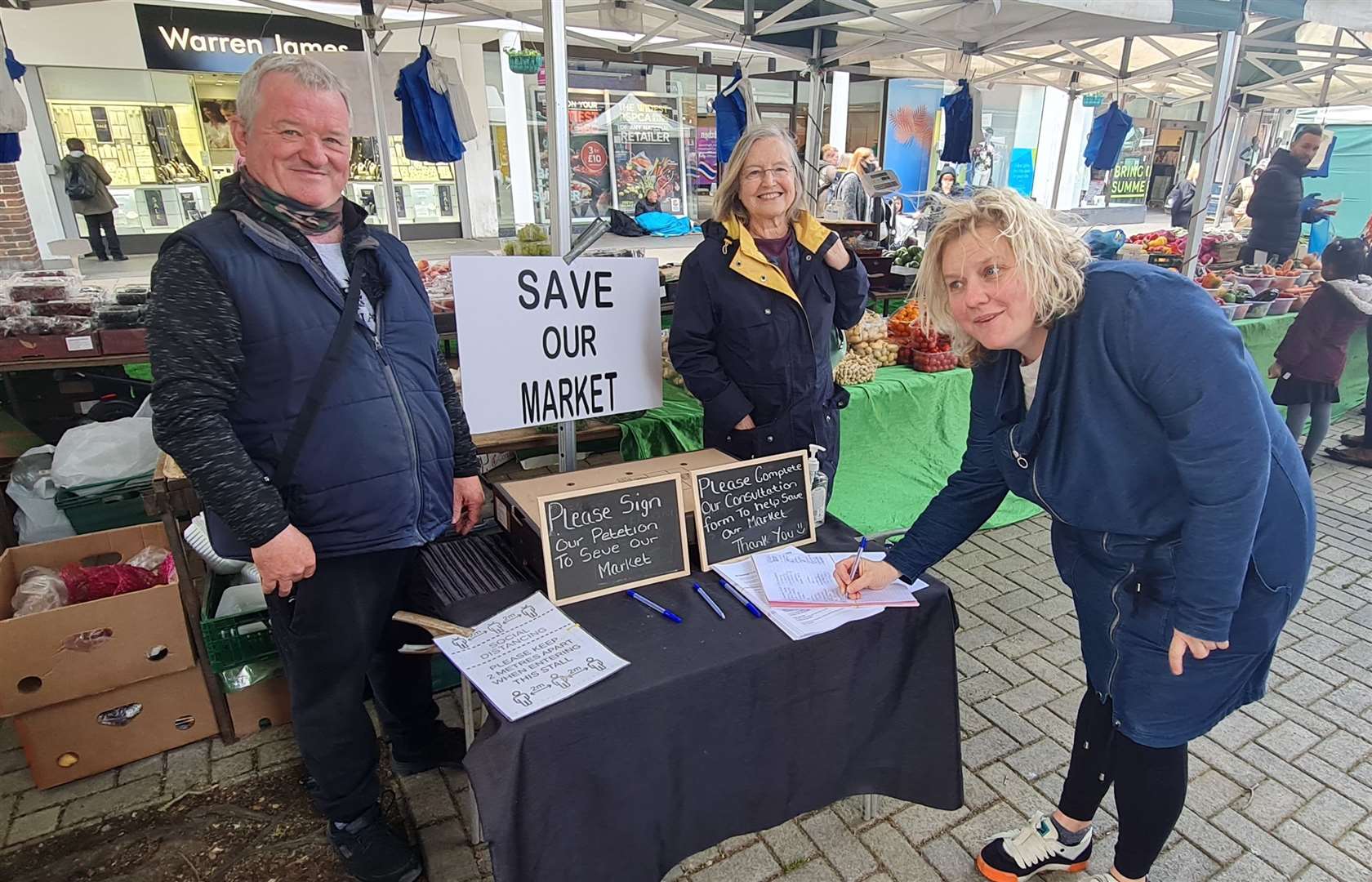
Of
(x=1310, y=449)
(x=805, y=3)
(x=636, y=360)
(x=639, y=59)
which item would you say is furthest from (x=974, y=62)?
(x=636, y=360)

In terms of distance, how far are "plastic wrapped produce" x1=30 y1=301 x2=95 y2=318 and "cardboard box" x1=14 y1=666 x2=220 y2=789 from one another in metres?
1.79

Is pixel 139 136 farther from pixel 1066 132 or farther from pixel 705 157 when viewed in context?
pixel 1066 132

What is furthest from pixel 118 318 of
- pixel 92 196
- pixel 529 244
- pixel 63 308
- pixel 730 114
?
pixel 92 196

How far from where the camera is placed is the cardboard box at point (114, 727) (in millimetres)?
2166

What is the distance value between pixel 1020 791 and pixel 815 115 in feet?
14.1

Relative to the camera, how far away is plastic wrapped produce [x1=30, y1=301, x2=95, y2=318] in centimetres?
309

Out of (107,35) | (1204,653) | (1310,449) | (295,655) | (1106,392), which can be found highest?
(107,35)

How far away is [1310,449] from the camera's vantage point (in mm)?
4535

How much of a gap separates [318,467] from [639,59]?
647 centimetres

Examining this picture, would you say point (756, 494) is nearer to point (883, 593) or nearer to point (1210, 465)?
point (883, 593)

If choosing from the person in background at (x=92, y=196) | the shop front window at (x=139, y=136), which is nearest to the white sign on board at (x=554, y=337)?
the shop front window at (x=139, y=136)

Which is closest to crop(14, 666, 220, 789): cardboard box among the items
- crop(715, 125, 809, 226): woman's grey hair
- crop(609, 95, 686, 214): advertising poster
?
crop(715, 125, 809, 226): woman's grey hair

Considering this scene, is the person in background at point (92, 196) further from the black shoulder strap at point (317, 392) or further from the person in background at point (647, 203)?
the black shoulder strap at point (317, 392)

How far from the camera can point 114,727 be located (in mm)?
2270
